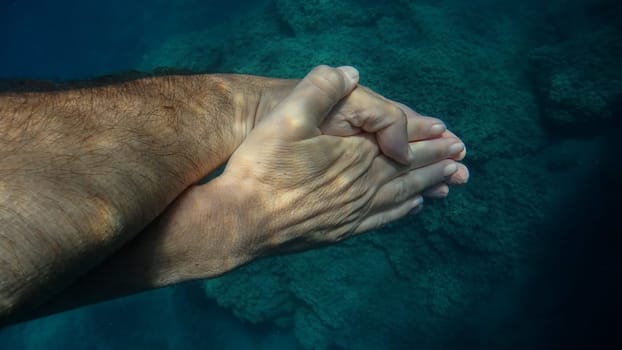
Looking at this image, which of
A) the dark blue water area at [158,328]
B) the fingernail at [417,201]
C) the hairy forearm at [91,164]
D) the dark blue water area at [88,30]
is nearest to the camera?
the hairy forearm at [91,164]

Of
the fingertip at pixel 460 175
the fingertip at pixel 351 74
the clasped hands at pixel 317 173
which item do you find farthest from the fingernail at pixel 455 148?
the fingertip at pixel 351 74

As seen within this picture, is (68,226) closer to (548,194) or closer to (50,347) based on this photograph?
(548,194)

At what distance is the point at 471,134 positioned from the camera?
25.0ft

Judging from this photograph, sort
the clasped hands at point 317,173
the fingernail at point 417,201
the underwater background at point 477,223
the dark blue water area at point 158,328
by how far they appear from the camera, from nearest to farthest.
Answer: the clasped hands at point 317,173 → the fingernail at point 417,201 → the underwater background at point 477,223 → the dark blue water area at point 158,328

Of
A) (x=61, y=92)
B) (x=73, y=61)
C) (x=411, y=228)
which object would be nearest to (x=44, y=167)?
(x=61, y=92)

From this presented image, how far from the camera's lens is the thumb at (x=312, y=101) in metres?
1.76

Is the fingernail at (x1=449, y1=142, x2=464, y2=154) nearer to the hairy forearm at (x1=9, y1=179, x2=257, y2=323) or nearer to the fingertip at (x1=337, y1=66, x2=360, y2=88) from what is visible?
the fingertip at (x1=337, y1=66, x2=360, y2=88)

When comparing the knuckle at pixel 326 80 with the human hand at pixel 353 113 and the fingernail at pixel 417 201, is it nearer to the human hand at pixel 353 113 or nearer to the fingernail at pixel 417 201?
the human hand at pixel 353 113

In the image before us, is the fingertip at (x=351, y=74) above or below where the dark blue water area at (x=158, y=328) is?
above

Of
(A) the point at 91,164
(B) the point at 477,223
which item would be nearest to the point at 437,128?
(A) the point at 91,164

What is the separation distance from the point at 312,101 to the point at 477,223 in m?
6.60

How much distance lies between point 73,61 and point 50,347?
2017 cm

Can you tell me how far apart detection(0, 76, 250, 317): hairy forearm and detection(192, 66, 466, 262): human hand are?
0.21 m

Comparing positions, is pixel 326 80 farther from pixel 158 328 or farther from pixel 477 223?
pixel 158 328
